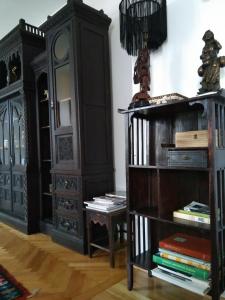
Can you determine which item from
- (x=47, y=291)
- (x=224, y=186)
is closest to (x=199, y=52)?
(x=224, y=186)

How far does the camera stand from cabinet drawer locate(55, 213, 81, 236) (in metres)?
2.48

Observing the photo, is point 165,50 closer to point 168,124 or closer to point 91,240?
point 168,124

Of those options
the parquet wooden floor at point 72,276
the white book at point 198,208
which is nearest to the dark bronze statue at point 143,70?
the white book at point 198,208

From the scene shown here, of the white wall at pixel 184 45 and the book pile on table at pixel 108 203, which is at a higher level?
the white wall at pixel 184 45

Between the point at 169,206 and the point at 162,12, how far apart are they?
143 cm

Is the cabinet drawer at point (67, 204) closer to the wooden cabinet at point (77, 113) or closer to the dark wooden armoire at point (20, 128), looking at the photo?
the wooden cabinet at point (77, 113)

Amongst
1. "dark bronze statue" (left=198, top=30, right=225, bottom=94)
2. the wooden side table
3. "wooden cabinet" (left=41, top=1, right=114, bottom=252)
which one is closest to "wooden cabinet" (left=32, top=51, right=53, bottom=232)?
"wooden cabinet" (left=41, top=1, right=114, bottom=252)

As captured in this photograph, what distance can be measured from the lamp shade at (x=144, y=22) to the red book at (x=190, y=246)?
1.42 metres

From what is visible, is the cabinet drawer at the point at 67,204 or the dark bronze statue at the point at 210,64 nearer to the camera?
the dark bronze statue at the point at 210,64

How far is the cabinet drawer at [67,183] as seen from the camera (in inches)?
96.7

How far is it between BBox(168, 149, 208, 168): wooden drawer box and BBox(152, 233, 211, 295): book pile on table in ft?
1.82

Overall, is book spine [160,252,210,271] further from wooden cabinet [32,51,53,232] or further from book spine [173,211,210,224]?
wooden cabinet [32,51,53,232]

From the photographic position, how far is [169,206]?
171 centimetres

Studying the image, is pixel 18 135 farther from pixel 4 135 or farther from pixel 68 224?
pixel 68 224
